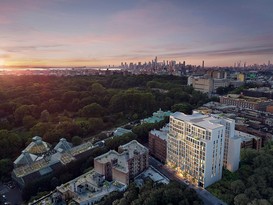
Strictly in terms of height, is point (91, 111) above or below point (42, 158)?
above

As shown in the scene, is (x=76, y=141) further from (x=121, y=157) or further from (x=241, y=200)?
(x=241, y=200)

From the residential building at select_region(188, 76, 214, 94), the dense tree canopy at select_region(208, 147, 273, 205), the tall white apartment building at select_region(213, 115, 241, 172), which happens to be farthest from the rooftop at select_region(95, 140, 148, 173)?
the residential building at select_region(188, 76, 214, 94)

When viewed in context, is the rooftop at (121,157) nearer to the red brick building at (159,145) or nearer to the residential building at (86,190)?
the residential building at (86,190)

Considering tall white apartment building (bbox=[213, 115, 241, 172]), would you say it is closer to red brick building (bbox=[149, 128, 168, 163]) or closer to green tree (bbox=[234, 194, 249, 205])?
green tree (bbox=[234, 194, 249, 205])

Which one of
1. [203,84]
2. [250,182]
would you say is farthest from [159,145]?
[203,84]

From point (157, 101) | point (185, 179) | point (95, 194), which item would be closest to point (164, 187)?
point (185, 179)

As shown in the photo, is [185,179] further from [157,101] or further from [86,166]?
[157,101]
